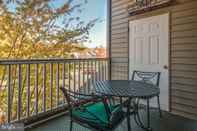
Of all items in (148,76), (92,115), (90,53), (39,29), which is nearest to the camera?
(92,115)

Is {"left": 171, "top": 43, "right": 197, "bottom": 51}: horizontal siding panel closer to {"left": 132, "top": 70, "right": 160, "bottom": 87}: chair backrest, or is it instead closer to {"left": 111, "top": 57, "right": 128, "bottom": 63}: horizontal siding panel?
{"left": 132, "top": 70, "right": 160, "bottom": 87}: chair backrest

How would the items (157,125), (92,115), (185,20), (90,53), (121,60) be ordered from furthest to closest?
1. (90,53)
2. (121,60)
3. (185,20)
4. (157,125)
5. (92,115)

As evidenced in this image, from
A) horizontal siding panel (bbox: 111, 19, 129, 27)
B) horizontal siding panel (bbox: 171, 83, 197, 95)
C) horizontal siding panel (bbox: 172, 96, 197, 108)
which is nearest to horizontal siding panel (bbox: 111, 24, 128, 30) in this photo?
horizontal siding panel (bbox: 111, 19, 129, 27)

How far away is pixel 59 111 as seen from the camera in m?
3.69

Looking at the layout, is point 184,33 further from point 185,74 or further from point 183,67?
point 185,74

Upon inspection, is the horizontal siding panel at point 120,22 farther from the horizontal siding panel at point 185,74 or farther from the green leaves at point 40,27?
the horizontal siding panel at point 185,74

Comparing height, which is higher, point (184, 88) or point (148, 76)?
point (148, 76)

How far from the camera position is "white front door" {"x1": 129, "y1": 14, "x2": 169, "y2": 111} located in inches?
147

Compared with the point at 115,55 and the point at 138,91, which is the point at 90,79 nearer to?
the point at 115,55

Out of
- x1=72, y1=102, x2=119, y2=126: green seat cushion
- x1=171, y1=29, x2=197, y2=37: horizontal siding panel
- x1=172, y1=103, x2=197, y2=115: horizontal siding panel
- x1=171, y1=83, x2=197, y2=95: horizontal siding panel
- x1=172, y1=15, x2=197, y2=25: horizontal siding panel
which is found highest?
x1=172, y1=15, x2=197, y2=25: horizontal siding panel

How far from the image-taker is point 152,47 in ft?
13.0

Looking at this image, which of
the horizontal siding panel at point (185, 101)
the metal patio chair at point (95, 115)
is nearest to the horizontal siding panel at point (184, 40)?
the horizontal siding panel at point (185, 101)

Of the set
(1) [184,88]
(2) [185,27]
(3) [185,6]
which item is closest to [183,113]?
(1) [184,88]

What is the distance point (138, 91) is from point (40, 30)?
3711mm
